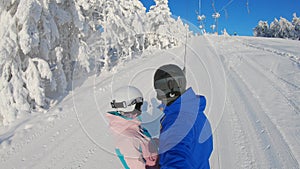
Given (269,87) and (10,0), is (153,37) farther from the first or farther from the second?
(10,0)

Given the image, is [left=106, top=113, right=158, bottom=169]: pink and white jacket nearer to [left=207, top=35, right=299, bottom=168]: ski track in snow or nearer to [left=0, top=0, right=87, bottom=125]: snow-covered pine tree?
[left=207, top=35, right=299, bottom=168]: ski track in snow

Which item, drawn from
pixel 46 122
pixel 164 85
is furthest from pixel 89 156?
pixel 164 85

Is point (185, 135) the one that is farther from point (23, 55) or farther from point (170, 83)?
point (23, 55)

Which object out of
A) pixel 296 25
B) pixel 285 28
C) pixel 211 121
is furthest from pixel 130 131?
pixel 296 25

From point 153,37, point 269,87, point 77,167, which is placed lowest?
point 77,167

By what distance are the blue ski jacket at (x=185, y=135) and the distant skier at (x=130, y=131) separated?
Result: 263 mm

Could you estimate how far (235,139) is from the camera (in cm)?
521

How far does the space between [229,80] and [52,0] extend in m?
8.90

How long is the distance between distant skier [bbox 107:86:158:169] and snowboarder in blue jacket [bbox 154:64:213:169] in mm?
232

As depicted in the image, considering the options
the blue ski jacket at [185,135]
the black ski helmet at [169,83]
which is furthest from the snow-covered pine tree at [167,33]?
the blue ski jacket at [185,135]

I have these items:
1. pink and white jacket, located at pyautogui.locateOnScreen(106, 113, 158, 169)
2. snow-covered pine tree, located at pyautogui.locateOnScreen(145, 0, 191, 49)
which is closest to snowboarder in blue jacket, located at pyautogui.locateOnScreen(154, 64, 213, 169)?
pink and white jacket, located at pyautogui.locateOnScreen(106, 113, 158, 169)

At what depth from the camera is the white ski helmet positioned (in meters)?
1.74

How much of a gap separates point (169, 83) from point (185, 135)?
0.38 meters

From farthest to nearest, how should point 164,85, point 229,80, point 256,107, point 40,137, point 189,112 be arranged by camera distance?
1. point 229,80
2. point 256,107
3. point 40,137
4. point 164,85
5. point 189,112
